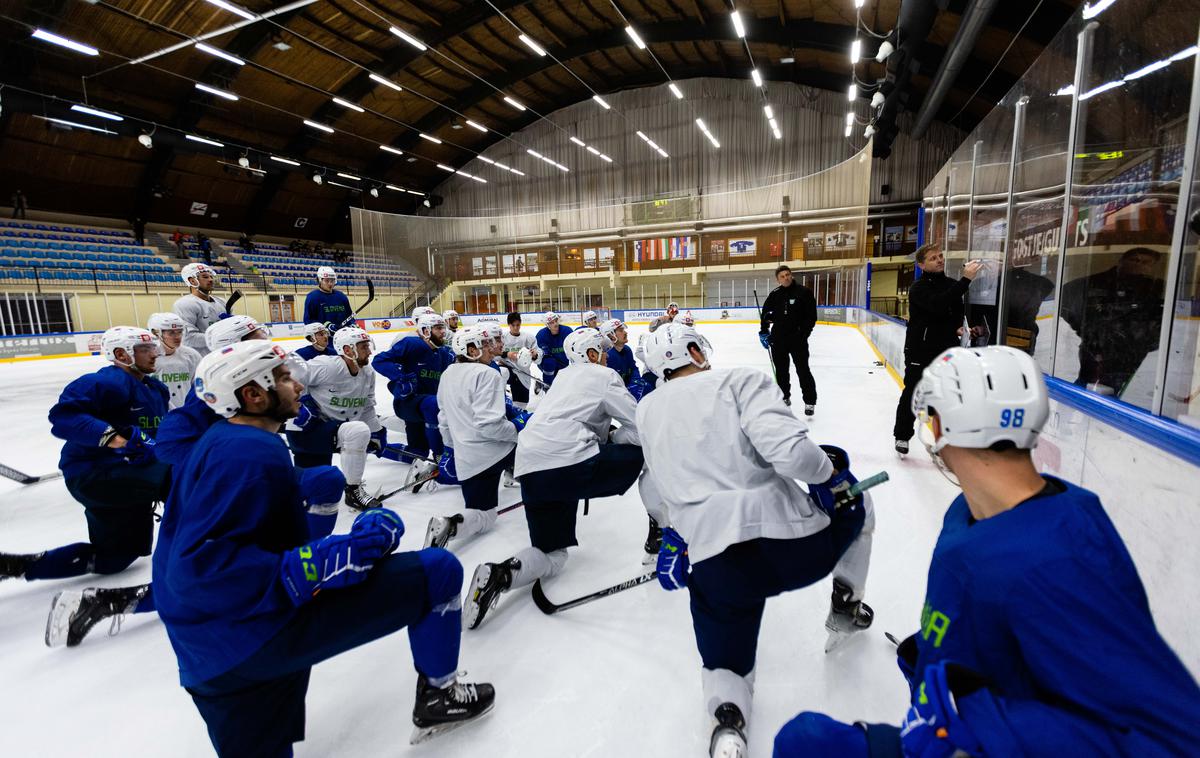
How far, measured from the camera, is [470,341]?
135 inches

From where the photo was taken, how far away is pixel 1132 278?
232 cm

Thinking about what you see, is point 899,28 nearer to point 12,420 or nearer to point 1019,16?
Result: point 1019,16

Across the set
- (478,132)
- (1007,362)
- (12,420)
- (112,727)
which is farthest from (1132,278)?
(478,132)

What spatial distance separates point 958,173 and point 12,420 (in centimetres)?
1261

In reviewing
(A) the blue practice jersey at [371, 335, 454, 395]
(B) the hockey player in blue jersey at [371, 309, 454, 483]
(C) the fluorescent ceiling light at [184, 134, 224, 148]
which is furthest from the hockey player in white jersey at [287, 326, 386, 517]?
(C) the fluorescent ceiling light at [184, 134, 224, 148]

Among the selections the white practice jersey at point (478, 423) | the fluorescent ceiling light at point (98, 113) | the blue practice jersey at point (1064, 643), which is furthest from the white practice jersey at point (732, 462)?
the fluorescent ceiling light at point (98, 113)

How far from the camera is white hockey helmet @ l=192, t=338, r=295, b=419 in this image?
58.1 inches

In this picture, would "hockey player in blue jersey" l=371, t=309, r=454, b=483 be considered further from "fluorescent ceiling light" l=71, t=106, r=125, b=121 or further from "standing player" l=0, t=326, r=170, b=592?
"fluorescent ceiling light" l=71, t=106, r=125, b=121

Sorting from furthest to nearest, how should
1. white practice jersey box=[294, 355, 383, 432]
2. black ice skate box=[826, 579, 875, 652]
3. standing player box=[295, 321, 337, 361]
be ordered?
standing player box=[295, 321, 337, 361]
white practice jersey box=[294, 355, 383, 432]
black ice skate box=[826, 579, 875, 652]

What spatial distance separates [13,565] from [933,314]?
5857mm

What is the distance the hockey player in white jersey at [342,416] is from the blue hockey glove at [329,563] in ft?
8.89

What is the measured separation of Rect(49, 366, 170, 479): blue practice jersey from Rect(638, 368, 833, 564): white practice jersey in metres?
2.96

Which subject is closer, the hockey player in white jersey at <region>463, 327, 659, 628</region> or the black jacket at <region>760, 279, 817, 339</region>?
the hockey player in white jersey at <region>463, 327, 659, 628</region>

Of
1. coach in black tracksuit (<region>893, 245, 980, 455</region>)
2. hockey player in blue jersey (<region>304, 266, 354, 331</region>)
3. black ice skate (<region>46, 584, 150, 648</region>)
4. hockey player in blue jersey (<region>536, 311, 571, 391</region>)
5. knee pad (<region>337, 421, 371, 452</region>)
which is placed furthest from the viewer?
hockey player in blue jersey (<region>536, 311, 571, 391</region>)
